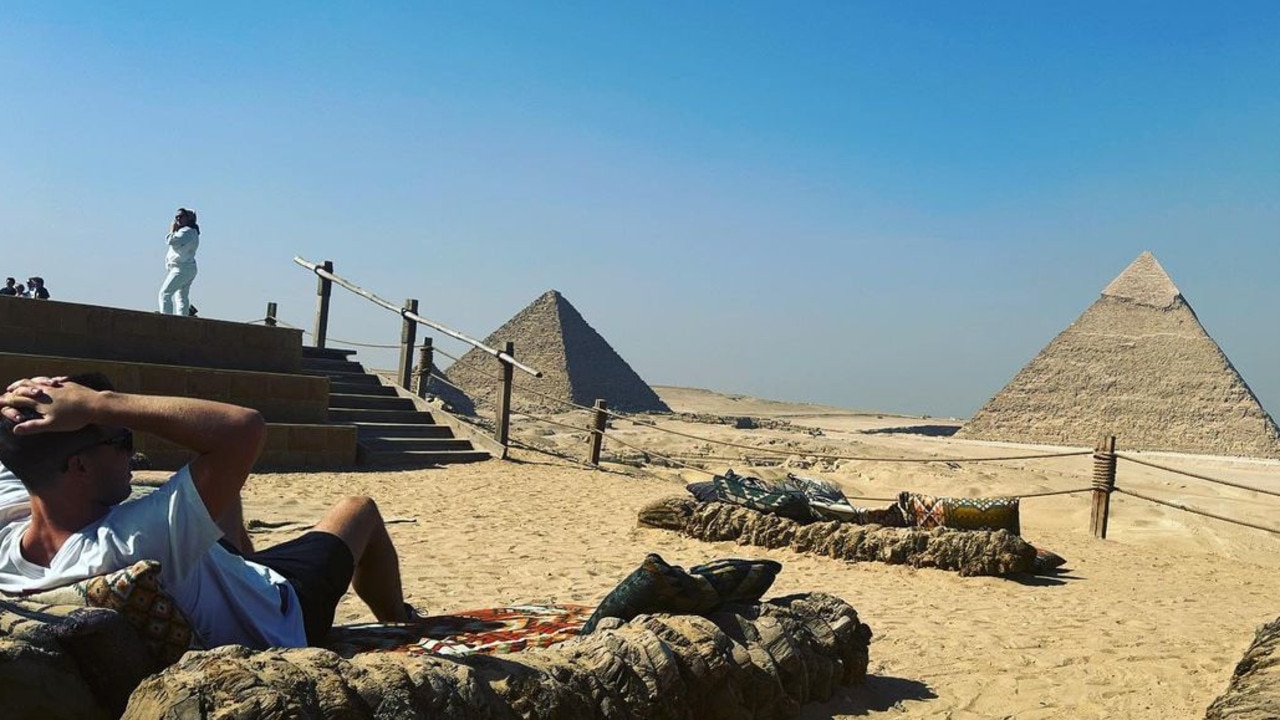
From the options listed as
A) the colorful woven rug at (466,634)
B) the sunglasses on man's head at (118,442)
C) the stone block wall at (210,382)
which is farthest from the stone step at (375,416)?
the sunglasses on man's head at (118,442)

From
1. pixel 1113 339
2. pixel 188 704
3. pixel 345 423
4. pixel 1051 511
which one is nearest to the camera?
pixel 188 704

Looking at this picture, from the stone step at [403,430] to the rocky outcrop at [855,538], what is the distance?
5.33 m

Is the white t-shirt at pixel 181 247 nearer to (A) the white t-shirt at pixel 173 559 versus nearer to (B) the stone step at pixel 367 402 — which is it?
(B) the stone step at pixel 367 402

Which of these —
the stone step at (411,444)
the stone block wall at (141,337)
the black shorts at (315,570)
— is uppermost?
the stone block wall at (141,337)

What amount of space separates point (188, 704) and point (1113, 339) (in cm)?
7492

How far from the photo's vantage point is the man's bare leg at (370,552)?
10.6 ft

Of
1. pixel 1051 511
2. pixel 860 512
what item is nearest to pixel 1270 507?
pixel 1051 511

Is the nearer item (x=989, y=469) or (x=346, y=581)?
(x=346, y=581)

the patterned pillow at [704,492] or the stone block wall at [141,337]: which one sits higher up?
the stone block wall at [141,337]

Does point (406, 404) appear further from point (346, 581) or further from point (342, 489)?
point (346, 581)

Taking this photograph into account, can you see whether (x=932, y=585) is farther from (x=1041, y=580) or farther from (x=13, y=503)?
(x=13, y=503)

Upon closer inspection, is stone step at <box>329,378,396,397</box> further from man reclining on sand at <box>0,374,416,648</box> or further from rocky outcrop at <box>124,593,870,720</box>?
man reclining on sand at <box>0,374,416,648</box>

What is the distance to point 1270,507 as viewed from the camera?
782 inches

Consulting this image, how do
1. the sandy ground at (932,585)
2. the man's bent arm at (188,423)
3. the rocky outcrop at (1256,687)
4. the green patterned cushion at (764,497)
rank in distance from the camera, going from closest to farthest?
the man's bent arm at (188,423)
the rocky outcrop at (1256,687)
the sandy ground at (932,585)
the green patterned cushion at (764,497)
